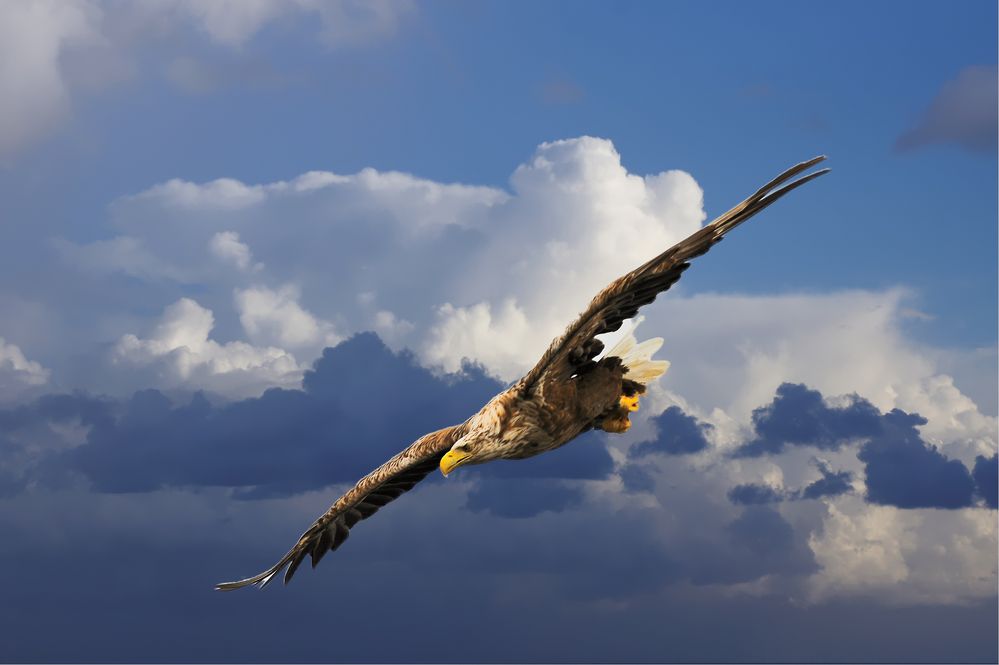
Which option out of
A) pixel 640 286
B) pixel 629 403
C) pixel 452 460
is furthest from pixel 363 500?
pixel 640 286

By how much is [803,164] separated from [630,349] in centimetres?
376

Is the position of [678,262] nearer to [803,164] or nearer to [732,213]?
[732,213]

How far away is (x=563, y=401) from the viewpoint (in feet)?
38.5

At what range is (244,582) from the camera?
14266 mm

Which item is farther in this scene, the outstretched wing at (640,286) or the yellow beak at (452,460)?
the yellow beak at (452,460)

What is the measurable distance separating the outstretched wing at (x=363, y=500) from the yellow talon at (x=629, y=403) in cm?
201

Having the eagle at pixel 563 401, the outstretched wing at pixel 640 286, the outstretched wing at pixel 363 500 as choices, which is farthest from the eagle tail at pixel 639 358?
the outstretched wing at pixel 363 500

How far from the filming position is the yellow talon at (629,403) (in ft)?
41.7

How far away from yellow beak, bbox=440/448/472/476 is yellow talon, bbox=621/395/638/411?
2.16 meters

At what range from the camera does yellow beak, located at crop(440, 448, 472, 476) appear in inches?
452

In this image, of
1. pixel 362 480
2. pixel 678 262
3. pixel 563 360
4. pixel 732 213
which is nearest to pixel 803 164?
pixel 732 213

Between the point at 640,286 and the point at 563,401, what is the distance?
1758 mm

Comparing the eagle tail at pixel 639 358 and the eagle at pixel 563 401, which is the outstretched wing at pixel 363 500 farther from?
the eagle tail at pixel 639 358

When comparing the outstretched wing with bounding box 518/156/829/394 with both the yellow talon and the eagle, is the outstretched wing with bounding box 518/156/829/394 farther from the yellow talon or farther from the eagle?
the yellow talon
